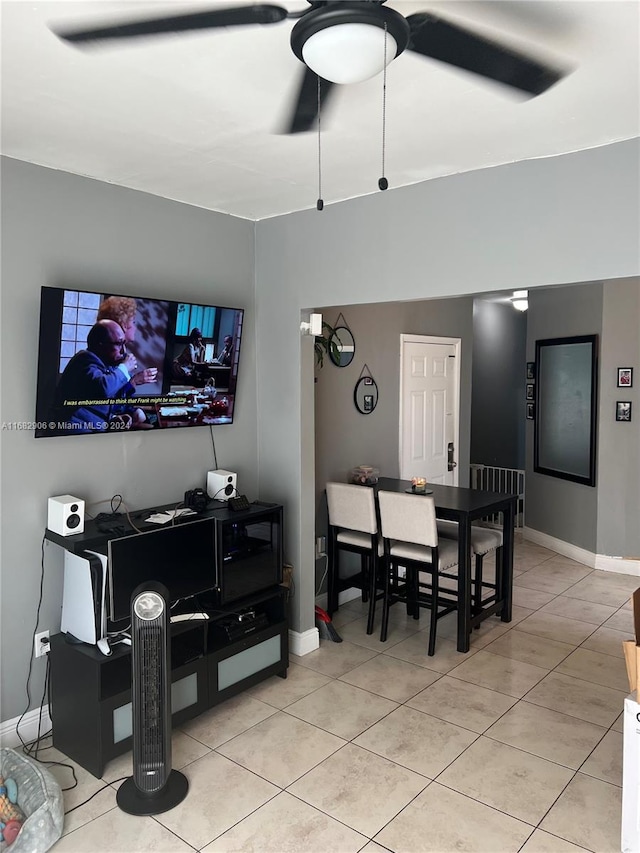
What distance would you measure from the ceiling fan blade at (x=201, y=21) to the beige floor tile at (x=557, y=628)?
3973 millimetres

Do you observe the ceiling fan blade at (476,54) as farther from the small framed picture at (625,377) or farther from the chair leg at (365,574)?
the small framed picture at (625,377)

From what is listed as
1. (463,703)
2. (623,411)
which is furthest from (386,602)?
(623,411)

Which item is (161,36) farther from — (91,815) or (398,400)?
(398,400)

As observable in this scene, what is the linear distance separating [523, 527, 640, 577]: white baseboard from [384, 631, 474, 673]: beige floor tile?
2337mm

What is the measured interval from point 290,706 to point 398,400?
2.73 meters

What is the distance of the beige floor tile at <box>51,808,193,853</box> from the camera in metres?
2.34

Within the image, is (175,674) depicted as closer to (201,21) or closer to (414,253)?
(414,253)

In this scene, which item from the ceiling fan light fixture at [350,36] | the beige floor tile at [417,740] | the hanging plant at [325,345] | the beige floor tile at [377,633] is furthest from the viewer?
the hanging plant at [325,345]

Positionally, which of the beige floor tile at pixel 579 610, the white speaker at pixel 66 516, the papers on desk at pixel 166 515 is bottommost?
the beige floor tile at pixel 579 610

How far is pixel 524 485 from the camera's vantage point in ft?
22.9

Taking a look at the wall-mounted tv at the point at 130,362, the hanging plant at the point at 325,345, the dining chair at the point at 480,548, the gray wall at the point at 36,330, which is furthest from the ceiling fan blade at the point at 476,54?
the dining chair at the point at 480,548

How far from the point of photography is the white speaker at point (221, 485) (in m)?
3.73

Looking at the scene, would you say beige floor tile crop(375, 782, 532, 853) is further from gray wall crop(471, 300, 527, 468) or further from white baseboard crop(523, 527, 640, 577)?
gray wall crop(471, 300, 527, 468)

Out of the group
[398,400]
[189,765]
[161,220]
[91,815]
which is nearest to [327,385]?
[398,400]
